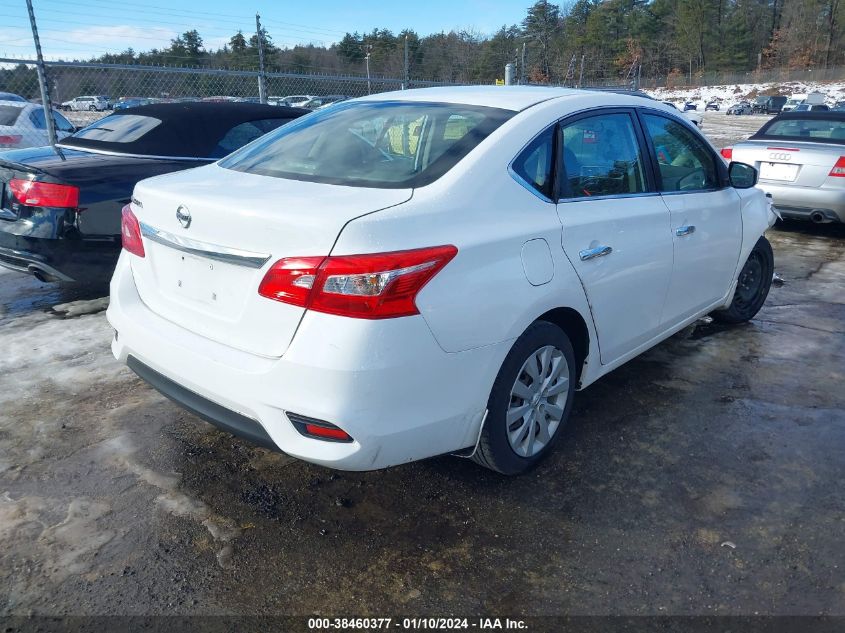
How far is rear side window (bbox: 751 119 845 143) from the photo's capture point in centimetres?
821

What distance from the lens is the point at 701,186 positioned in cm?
406

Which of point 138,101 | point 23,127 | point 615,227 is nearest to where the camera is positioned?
point 615,227

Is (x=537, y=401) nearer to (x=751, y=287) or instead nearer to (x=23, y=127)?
(x=751, y=287)

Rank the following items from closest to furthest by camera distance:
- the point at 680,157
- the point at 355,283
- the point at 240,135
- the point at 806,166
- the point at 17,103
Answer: the point at 355,283, the point at 680,157, the point at 240,135, the point at 806,166, the point at 17,103

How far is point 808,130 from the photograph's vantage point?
8578 mm

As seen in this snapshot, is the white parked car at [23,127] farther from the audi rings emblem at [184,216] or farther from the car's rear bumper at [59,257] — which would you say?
the audi rings emblem at [184,216]

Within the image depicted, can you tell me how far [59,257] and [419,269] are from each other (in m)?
3.49

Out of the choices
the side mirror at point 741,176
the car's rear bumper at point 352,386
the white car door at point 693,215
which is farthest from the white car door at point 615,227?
the side mirror at point 741,176

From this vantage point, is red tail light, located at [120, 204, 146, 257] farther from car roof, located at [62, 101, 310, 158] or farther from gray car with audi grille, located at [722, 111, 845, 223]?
gray car with audi grille, located at [722, 111, 845, 223]

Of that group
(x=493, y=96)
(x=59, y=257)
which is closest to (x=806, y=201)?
(x=493, y=96)

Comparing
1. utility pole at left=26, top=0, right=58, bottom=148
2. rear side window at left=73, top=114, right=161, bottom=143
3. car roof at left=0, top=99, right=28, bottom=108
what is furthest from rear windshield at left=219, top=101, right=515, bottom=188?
car roof at left=0, top=99, right=28, bottom=108

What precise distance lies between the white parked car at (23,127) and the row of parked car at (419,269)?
886cm

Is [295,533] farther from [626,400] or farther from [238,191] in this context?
[626,400]

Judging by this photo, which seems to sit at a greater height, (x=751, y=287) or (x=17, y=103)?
(x=17, y=103)
